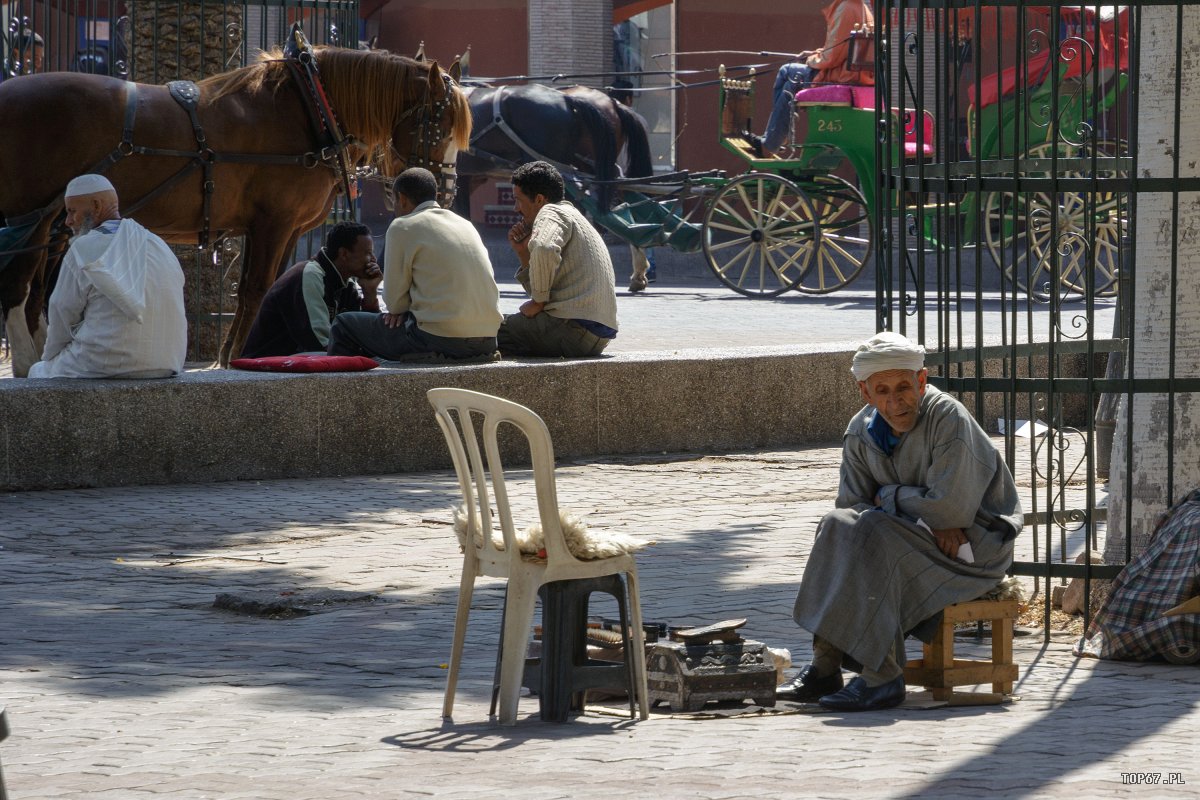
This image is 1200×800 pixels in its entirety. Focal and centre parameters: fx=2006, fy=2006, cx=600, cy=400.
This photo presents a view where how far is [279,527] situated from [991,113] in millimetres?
13390

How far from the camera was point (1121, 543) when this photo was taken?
20.9 feet

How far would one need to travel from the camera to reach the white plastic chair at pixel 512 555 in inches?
193

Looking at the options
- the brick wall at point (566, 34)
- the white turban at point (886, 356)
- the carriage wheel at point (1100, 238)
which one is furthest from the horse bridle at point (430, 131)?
the brick wall at point (566, 34)

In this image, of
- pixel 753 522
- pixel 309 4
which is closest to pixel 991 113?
pixel 309 4

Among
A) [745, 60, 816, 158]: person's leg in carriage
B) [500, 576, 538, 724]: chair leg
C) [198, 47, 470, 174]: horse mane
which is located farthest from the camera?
[745, 60, 816, 158]: person's leg in carriage

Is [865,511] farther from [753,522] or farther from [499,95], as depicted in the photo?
[499,95]

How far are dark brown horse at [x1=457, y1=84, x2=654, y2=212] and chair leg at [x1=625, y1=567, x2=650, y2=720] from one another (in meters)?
16.6

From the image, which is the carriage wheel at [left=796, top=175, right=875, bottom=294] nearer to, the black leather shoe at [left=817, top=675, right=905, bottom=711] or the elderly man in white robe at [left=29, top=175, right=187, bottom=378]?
the elderly man in white robe at [left=29, top=175, right=187, bottom=378]

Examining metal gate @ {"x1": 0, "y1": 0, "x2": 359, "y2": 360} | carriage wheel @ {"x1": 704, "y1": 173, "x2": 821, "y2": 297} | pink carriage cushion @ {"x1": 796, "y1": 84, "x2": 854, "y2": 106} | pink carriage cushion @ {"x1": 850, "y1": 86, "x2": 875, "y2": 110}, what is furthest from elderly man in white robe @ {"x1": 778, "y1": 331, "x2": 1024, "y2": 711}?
pink carriage cushion @ {"x1": 850, "y1": 86, "x2": 875, "y2": 110}

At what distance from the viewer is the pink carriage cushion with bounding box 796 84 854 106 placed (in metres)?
19.3

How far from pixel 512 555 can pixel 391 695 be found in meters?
0.60

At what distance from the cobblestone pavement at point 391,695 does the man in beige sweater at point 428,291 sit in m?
1.63

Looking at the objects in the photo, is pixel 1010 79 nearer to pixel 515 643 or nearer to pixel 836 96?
pixel 836 96

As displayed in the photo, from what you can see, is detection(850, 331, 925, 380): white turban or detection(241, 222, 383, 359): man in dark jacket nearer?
detection(850, 331, 925, 380): white turban
